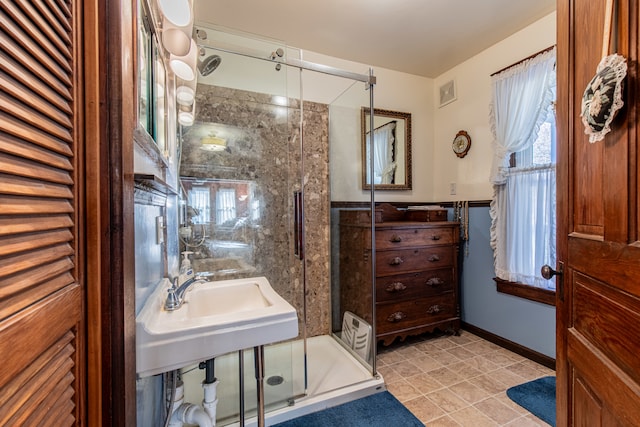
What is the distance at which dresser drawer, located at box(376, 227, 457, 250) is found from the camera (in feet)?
7.39

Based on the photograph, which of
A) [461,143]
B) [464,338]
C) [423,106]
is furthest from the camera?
[423,106]

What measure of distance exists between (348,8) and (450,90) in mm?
1422

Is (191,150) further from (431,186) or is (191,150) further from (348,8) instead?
(431,186)

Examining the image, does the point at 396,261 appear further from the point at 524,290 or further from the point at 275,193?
the point at 275,193

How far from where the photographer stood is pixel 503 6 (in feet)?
6.50

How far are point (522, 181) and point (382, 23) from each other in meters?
1.59

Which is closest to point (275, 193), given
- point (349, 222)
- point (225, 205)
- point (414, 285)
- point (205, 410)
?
point (225, 205)

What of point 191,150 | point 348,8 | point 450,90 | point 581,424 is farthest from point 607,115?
point 450,90

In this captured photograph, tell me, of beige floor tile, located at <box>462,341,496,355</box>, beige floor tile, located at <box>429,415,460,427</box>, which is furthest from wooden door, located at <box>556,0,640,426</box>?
beige floor tile, located at <box>462,341,496,355</box>

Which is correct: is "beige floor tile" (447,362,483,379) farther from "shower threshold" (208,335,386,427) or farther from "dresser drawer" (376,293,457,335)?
"shower threshold" (208,335,386,427)

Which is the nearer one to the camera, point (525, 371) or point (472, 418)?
point (472, 418)

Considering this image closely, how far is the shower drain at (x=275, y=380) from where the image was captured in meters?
1.78

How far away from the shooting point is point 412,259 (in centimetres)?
237

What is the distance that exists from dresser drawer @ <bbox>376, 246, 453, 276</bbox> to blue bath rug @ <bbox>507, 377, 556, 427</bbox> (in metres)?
0.96
